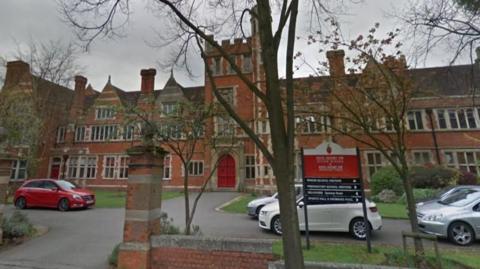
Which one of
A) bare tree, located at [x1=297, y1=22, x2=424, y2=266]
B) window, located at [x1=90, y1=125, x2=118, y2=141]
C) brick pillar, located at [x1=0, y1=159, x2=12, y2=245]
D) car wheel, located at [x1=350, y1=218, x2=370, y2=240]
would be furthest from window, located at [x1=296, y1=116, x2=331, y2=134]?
window, located at [x1=90, y1=125, x2=118, y2=141]

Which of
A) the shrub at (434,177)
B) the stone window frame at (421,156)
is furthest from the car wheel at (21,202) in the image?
the stone window frame at (421,156)

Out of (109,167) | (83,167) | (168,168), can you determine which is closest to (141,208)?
(168,168)

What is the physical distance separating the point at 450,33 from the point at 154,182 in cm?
727

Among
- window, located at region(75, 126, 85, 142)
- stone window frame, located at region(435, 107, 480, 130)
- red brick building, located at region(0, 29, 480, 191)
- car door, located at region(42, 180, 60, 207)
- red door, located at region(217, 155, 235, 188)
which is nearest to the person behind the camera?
car door, located at region(42, 180, 60, 207)

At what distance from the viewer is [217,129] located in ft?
50.0

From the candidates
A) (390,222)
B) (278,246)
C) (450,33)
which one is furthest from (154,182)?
(390,222)

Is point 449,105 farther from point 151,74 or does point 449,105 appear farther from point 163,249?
point 151,74

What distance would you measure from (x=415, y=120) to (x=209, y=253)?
23840 millimetres

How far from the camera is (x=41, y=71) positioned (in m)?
19.5

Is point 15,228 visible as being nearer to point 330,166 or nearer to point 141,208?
point 141,208

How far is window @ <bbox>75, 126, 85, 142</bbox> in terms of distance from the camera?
29625 mm

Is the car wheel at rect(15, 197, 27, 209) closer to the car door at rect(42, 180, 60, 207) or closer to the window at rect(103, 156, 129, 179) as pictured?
the car door at rect(42, 180, 60, 207)

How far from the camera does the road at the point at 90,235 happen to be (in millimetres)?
6578

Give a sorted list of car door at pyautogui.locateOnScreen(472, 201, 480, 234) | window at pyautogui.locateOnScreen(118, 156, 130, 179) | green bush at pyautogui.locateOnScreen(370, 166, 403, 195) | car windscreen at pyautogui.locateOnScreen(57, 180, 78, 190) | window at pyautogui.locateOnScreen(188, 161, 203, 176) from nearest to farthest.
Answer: car door at pyautogui.locateOnScreen(472, 201, 480, 234) → car windscreen at pyautogui.locateOnScreen(57, 180, 78, 190) → green bush at pyautogui.locateOnScreen(370, 166, 403, 195) → window at pyautogui.locateOnScreen(188, 161, 203, 176) → window at pyautogui.locateOnScreen(118, 156, 130, 179)
